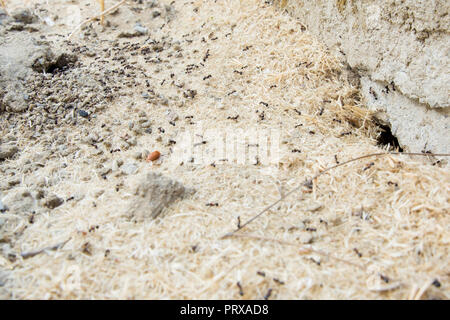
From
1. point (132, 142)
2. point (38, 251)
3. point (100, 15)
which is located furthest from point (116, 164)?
point (100, 15)

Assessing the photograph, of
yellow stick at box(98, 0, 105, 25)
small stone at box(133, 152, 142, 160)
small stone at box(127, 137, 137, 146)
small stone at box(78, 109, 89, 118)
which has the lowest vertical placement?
small stone at box(133, 152, 142, 160)

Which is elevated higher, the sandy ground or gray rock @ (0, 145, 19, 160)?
the sandy ground

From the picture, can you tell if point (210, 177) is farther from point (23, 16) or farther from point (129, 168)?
point (23, 16)

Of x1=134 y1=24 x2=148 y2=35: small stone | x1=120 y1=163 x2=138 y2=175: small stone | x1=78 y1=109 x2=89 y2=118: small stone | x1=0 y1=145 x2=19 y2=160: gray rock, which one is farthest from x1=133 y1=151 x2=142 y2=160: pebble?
x1=134 y1=24 x2=148 y2=35: small stone

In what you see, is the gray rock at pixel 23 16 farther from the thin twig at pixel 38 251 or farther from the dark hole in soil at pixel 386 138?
the dark hole in soil at pixel 386 138

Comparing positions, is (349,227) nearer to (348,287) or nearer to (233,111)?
(348,287)

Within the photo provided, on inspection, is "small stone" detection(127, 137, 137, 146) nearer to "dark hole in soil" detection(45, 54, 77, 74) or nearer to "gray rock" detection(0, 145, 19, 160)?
"gray rock" detection(0, 145, 19, 160)

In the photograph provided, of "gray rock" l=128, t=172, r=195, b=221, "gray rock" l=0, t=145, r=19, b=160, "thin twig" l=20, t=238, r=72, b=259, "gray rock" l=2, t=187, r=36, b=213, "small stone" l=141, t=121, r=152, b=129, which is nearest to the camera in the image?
"thin twig" l=20, t=238, r=72, b=259

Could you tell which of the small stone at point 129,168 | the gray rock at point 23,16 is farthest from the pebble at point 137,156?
the gray rock at point 23,16
